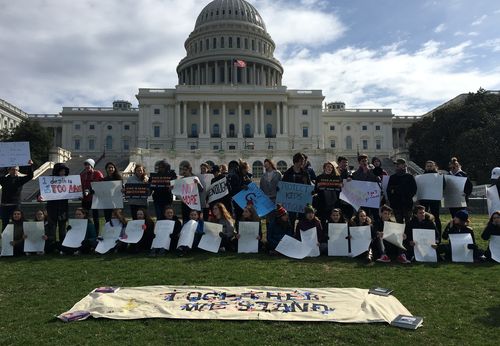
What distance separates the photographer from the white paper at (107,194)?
13258mm

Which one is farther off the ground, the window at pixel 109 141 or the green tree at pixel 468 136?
the window at pixel 109 141

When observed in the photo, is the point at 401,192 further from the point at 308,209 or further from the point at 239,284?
the point at 239,284

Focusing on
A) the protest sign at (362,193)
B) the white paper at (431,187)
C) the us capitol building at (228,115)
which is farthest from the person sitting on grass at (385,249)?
the us capitol building at (228,115)

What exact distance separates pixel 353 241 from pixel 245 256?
9.41 feet

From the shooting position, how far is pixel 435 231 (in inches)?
458

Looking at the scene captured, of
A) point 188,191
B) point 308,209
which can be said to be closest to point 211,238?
point 188,191

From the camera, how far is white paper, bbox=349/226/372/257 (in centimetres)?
1151

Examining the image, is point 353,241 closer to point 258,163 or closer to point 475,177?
point 475,177

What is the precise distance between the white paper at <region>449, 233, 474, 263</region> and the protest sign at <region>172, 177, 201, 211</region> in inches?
277

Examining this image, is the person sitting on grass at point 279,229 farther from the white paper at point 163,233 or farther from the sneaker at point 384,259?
the white paper at point 163,233

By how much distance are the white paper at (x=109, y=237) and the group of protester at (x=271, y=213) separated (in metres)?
0.07

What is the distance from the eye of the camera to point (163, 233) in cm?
1245

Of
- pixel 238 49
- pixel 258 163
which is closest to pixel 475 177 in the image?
pixel 258 163

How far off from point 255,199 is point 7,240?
702 centimetres
